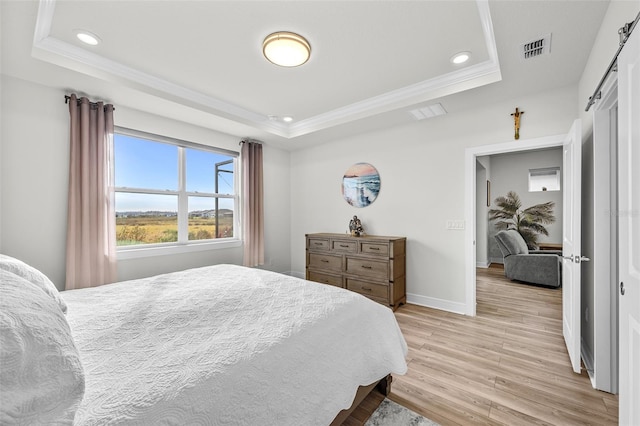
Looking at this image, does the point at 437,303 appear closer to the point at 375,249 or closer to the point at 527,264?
the point at 375,249

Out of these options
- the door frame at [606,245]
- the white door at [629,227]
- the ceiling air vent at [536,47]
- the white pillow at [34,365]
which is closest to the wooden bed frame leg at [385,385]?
the white door at [629,227]

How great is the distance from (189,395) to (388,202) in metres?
3.46

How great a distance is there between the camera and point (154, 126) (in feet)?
11.0

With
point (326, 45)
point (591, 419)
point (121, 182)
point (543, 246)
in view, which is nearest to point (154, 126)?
point (121, 182)

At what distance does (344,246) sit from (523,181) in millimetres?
5095

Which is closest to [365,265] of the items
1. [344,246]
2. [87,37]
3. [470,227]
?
[344,246]

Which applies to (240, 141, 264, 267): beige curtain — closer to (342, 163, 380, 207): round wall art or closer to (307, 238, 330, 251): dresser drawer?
(307, 238, 330, 251): dresser drawer

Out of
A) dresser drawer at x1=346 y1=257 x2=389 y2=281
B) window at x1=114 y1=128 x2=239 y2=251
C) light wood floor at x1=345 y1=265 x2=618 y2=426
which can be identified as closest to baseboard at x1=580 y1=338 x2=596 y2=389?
light wood floor at x1=345 y1=265 x2=618 y2=426

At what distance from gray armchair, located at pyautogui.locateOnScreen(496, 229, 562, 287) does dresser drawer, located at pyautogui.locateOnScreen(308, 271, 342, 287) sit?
325cm

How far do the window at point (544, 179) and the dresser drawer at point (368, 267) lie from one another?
4981mm

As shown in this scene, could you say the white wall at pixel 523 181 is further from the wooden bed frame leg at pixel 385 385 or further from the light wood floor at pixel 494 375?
the wooden bed frame leg at pixel 385 385

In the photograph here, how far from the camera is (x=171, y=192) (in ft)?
11.8

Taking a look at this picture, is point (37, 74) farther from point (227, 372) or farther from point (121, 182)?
point (227, 372)

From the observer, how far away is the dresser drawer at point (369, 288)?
348 cm
